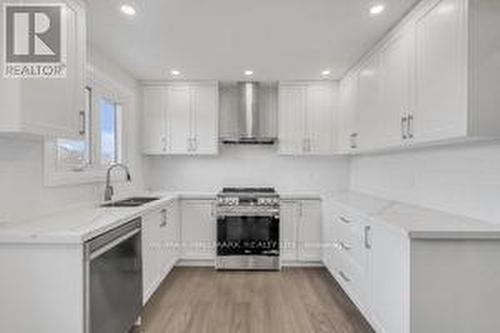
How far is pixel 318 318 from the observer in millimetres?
2877

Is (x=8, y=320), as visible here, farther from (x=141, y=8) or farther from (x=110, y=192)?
(x=141, y=8)

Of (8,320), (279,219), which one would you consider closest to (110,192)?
(8,320)

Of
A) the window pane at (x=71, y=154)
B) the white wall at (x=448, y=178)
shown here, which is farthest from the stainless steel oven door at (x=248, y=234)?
the window pane at (x=71, y=154)

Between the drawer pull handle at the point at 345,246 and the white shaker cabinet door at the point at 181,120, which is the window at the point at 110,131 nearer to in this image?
the white shaker cabinet door at the point at 181,120

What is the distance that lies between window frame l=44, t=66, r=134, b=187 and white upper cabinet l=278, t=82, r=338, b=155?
2.00m

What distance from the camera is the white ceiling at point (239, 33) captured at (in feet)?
7.68

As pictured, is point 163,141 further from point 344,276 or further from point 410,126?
point 410,126

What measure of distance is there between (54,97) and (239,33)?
154cm

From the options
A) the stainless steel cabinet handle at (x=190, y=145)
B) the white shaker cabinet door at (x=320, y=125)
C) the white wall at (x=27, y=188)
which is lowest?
the white wall at (x=27, y=188)

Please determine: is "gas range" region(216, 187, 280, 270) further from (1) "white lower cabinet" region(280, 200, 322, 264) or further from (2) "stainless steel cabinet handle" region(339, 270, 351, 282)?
(2) "stainless steel cabinet handle" region(339, 270, 351, 282)

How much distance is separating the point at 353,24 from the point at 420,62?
2.17ft

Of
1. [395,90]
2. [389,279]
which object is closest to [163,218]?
[389,279]

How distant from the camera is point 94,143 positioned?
3262 millimetres

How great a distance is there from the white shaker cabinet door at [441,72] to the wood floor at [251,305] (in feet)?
5.66
